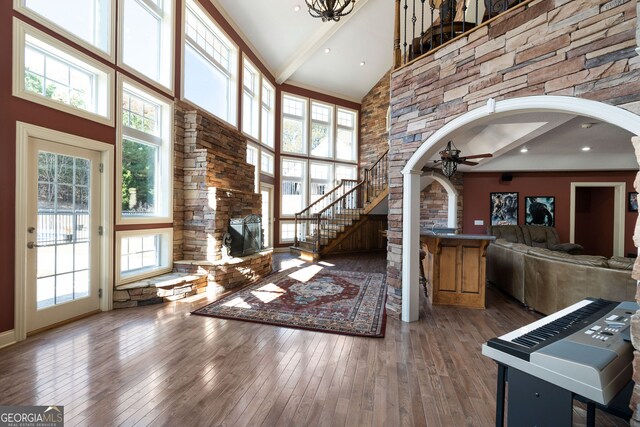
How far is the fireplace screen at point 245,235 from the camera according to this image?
535 centimetres

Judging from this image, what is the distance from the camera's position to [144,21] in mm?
4402

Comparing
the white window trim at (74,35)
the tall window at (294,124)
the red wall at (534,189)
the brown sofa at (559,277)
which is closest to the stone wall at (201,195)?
the white window trim at (74,35)

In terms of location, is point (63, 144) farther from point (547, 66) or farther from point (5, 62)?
point (547, 66)

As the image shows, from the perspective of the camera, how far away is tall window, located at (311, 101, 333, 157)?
9.72 metres

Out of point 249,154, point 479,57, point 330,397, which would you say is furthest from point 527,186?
point 330,397

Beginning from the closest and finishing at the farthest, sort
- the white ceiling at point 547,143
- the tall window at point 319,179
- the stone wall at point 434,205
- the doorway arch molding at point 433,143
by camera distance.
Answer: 1. the doorway arch molding at point 433,143
2. the white ceiling at point 547,143
3. the stone wall at point 434,205
4. the tall window at point 319,179

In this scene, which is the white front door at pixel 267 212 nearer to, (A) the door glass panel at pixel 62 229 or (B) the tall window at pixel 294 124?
(B) the tall window at pixel 294 124

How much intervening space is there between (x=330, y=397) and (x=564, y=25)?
321cm

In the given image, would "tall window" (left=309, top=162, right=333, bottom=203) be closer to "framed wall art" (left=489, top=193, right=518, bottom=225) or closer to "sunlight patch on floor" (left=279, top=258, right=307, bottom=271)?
"sunlight patch on floor" (left=279, top=258, right=307, bottom=271)

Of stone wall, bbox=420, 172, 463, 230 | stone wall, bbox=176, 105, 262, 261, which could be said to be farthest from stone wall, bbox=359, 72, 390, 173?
stone wall, bbox=176, 105, 262, 261

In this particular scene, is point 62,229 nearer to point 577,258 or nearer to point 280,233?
point 577,258

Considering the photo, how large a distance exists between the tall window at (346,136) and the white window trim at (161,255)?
672 cm

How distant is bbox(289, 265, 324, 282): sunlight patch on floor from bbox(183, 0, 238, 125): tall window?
3.63m

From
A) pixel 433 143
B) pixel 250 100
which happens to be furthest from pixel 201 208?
pixel 250 100
